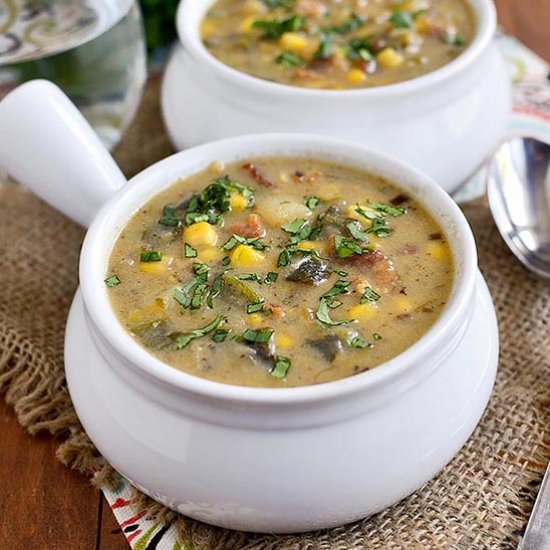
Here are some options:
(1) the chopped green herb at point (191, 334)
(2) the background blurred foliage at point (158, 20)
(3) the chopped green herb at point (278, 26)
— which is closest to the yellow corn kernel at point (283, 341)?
(1) the chopped green herb at point (191, 334)

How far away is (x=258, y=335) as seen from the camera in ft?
5.42

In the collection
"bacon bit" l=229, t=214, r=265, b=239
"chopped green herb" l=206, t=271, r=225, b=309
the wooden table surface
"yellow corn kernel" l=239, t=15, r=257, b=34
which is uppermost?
"chopped green herb" l=206, t=271, r=225, b=309

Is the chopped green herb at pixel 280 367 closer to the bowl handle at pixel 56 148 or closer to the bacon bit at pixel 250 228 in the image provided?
the bacon bit at pixel 250 228

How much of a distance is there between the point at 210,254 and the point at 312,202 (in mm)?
258

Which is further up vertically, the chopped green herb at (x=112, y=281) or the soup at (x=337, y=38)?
the chopped green herb at (x=112, y=281)

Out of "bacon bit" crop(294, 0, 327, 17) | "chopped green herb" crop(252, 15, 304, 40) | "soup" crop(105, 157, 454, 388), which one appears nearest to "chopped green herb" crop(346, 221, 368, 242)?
"soup" crop(105, 157, 454, 388)

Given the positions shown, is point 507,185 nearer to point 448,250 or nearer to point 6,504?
point 448,250

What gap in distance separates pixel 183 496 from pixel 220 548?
0.56ft

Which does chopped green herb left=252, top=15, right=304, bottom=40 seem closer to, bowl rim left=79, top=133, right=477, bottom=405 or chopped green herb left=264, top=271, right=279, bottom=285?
bowl rim left=79, top=133, right=477, bottom=405

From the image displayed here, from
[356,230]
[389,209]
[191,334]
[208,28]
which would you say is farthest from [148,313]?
[208,28]

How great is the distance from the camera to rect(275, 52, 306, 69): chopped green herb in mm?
2473

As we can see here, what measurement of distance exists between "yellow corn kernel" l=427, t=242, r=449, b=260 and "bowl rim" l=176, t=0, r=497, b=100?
0.51 m

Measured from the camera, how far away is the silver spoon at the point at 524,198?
2.35 metres

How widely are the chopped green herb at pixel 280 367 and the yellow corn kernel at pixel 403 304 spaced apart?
0.24 meters
